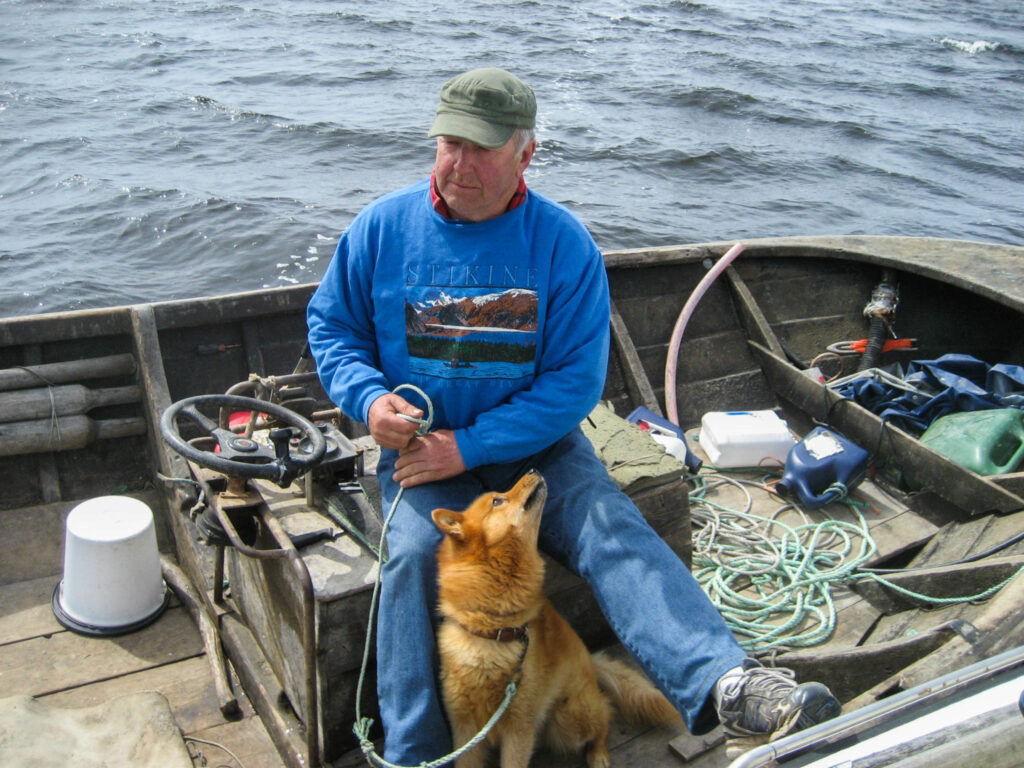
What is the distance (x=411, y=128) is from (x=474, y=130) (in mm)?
11880

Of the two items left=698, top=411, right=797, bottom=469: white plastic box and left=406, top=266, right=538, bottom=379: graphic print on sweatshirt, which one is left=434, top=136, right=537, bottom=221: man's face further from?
left=698, top=411, right=797, bottom=469: white plastic box

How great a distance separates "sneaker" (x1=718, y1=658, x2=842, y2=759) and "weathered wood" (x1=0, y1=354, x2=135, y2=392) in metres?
3.27

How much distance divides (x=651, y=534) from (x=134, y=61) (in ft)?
54.0

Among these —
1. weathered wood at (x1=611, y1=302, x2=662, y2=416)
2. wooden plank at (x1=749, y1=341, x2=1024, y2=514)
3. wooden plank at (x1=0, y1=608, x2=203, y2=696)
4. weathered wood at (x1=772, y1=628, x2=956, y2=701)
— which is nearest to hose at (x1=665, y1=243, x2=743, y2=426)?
weathered wood at (x1=611, y1=302, x2=662, y2=416)

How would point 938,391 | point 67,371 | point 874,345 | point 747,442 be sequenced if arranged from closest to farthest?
point 67,371, point 747,442, point 938,391, point 874,345

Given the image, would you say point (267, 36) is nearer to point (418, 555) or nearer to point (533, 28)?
point (533, 28)

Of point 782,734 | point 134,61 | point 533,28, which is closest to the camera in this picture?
point 782,734

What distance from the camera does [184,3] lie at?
20.7m

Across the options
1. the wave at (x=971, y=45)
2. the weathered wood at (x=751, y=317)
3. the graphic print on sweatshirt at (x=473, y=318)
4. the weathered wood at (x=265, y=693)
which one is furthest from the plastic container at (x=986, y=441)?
the wave at (x=971, y=45)

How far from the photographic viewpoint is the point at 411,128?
14094 mm

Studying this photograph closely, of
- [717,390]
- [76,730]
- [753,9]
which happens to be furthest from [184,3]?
[76,730]

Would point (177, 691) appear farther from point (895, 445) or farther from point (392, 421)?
point (895, 445)

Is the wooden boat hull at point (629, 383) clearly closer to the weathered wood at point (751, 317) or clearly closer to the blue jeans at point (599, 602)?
the weathered wood at point (751, 317)

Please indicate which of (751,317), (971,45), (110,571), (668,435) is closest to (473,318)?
(110,571)
